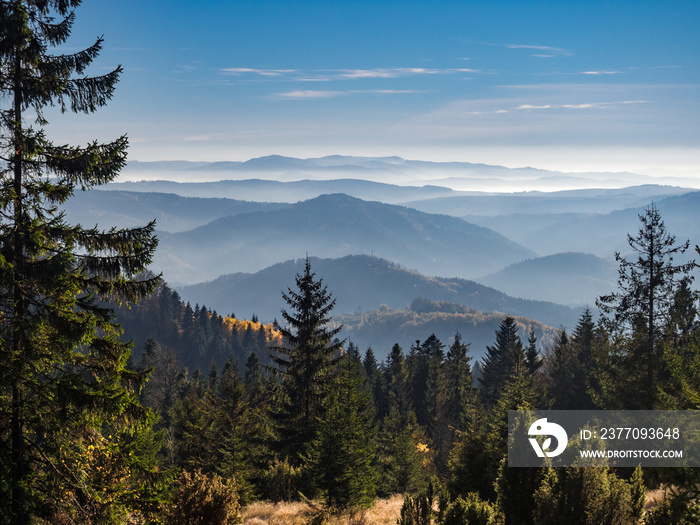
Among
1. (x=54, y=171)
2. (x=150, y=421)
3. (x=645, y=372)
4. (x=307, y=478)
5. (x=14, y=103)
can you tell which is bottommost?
(x=307, y=478)

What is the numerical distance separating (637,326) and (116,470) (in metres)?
23.8

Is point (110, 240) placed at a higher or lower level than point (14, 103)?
lower

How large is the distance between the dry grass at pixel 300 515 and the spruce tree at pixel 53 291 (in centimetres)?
755

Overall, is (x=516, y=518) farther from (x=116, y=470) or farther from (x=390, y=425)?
(x=390, y=425)

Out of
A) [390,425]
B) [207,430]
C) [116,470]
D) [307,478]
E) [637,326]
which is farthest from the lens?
[390,425]

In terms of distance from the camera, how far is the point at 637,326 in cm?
2569

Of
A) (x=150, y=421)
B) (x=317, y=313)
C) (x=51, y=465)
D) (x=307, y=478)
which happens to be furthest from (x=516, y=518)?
→ (x=317, y=313)

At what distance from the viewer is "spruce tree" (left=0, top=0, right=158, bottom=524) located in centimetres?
982

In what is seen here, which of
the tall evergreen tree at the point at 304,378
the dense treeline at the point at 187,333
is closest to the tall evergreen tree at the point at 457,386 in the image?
the tall evergreen tree at the point at 304,378
